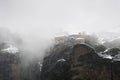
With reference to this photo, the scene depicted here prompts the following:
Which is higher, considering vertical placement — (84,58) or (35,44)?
(35,44)

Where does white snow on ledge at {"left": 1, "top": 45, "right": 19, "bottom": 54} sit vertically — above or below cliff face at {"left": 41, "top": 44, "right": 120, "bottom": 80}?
above

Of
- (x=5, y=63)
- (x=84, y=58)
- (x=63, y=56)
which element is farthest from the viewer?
(x=5, y=63)

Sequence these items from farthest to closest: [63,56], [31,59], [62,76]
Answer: [31,59] → [63,56] → [62,76]

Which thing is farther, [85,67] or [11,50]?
[11,50]

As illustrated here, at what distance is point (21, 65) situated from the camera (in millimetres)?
119500

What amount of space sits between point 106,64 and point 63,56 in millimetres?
23507

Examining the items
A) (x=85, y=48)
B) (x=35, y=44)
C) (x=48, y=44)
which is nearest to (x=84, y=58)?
(x=85, y=48)

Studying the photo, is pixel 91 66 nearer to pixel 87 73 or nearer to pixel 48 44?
pixel 87 73

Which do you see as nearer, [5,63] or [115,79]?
[115,79]

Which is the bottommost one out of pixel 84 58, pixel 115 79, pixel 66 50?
pixel 115 79

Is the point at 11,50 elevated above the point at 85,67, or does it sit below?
above

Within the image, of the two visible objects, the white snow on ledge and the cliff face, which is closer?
the cliff face

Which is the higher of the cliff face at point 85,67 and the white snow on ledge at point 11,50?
the white snow on ledge at point 11,50

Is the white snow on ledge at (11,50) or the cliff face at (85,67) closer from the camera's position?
the cliff face at (85,67)
